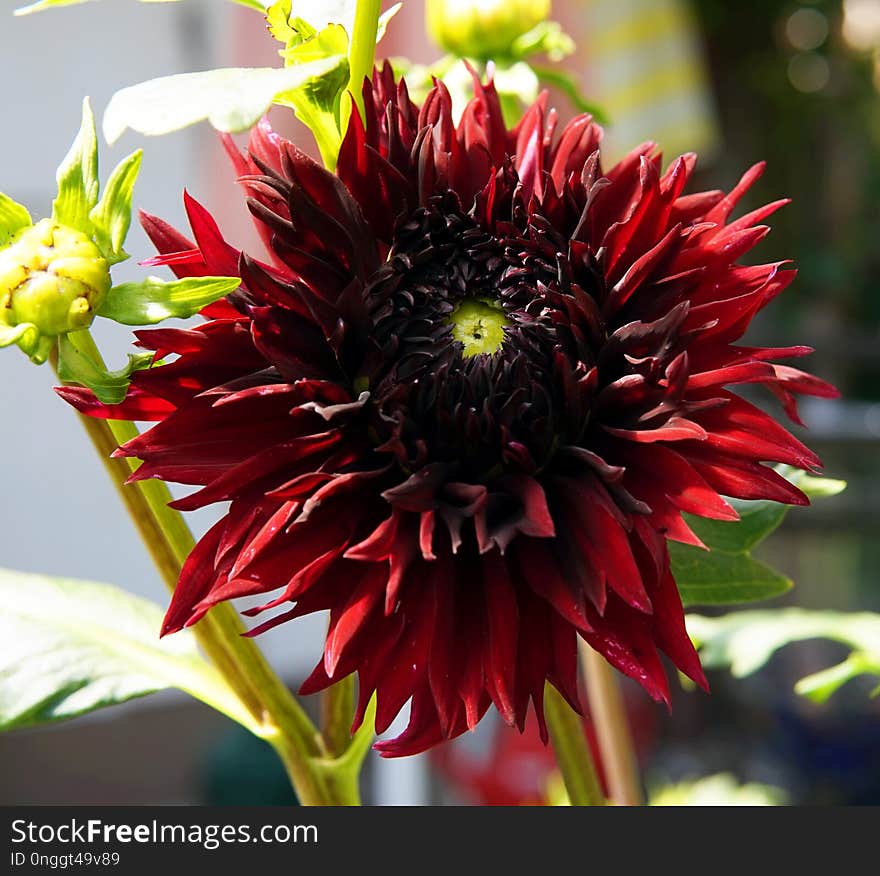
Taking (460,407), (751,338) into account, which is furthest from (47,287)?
(751,338)

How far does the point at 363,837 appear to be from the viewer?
0.38m

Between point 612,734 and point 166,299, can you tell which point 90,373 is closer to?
point 166,299

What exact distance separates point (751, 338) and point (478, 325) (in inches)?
112

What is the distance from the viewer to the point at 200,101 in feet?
0.90

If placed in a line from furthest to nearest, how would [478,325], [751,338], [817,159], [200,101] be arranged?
[817,159] < [751,338] < [478,325] < [200,101]

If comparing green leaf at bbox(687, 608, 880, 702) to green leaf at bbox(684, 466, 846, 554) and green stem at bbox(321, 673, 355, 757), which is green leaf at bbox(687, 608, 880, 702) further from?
green stem at bbox(321, 673, 355, 757)

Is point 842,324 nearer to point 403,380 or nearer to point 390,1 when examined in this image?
point 390,1

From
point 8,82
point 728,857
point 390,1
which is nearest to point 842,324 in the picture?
point 390,1

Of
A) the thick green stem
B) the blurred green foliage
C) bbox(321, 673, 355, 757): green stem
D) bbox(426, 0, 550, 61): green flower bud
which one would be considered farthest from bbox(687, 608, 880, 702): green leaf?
the blurred green foliage

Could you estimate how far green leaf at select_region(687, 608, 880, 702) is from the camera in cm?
55

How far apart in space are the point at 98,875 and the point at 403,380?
0.21 m

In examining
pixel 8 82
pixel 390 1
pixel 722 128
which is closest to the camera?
pixel 390 1

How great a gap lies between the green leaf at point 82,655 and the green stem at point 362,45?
0.73 feet

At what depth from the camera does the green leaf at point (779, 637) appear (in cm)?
55
